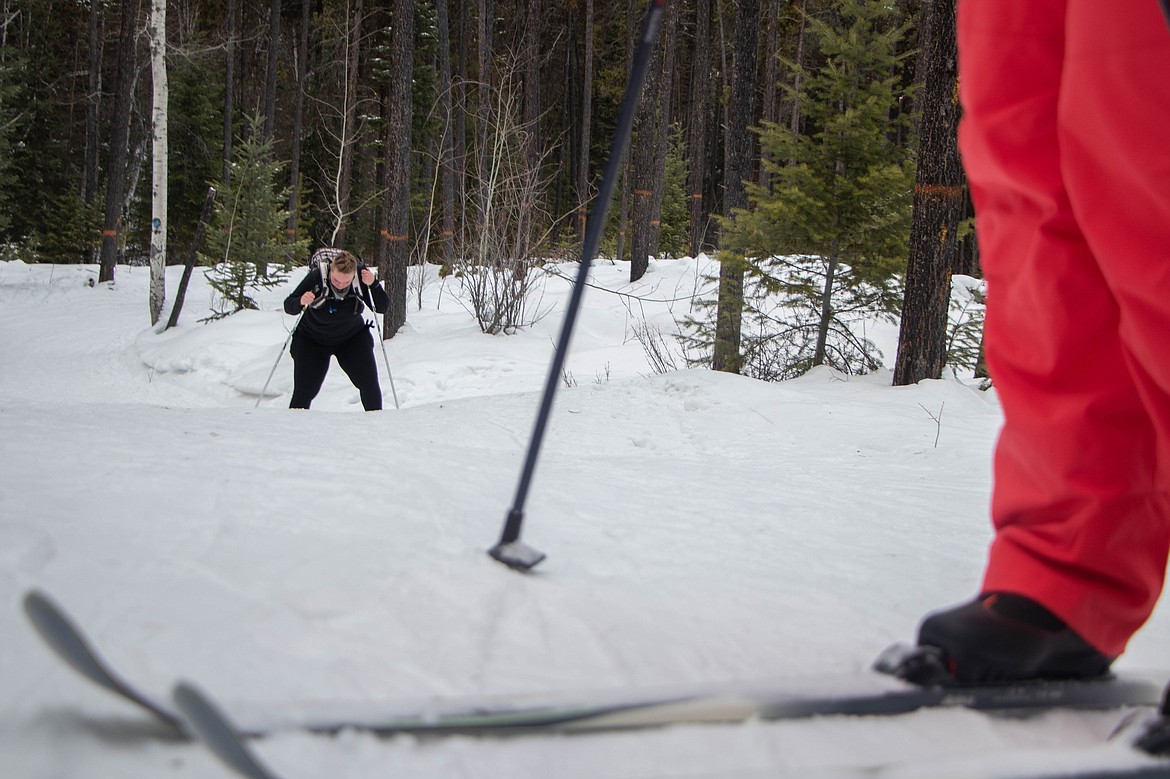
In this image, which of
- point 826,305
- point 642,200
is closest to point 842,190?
point 826,305

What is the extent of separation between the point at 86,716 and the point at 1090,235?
1282mm

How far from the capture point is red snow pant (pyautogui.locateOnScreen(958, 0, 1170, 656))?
991 millimetres

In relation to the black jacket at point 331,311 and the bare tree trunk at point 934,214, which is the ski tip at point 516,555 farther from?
the bare tree trunk at point 934,214

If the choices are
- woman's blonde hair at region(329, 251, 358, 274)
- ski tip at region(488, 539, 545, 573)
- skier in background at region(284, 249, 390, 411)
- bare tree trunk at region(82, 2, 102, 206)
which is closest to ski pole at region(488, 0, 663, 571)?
ski tip at region(488, 539, 545, 573)

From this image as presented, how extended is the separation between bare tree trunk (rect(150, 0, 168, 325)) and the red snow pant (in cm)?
1351

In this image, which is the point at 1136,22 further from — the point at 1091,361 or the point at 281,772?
the point at 281,772

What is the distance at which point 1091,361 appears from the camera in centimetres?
113

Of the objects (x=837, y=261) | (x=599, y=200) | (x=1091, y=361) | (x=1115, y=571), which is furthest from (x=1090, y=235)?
(x=837, y=261)

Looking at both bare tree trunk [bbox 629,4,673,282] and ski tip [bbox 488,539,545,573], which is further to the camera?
bare tree trunk [bbox 629,4,673,282]

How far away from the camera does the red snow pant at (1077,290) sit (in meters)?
0.99

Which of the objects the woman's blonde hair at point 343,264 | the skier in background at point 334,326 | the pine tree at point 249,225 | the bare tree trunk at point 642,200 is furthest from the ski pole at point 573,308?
the bare tree trunk at point 642,200

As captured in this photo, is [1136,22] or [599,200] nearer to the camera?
[1136,22]

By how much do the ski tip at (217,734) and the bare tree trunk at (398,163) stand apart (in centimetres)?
1134

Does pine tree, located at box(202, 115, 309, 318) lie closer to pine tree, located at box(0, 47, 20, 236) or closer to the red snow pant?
pine tree, located at box(0, 47, 20, 236)
